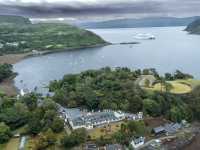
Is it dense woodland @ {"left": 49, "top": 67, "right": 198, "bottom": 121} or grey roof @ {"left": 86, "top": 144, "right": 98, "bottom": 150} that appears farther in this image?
dense woodland @ {"left": 49, "top": 67, "right": 198, "bottom": 121}

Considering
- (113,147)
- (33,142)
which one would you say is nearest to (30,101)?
(33,142)

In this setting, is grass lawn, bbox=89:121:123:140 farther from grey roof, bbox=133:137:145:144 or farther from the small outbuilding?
the small outbuilding

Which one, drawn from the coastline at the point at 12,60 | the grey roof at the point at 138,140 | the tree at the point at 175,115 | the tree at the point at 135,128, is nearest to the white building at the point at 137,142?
the grey roof at the point at 138,140

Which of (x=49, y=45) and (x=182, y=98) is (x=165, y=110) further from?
(x=49, y=45)

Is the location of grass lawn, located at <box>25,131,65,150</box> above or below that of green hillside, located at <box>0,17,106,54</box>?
above

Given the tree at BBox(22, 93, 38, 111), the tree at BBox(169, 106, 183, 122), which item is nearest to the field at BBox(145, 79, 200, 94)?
the tree at BBox(169, 106, 183, 122)

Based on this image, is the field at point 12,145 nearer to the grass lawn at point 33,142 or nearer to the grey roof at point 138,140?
the grass lawn at point 33,142
